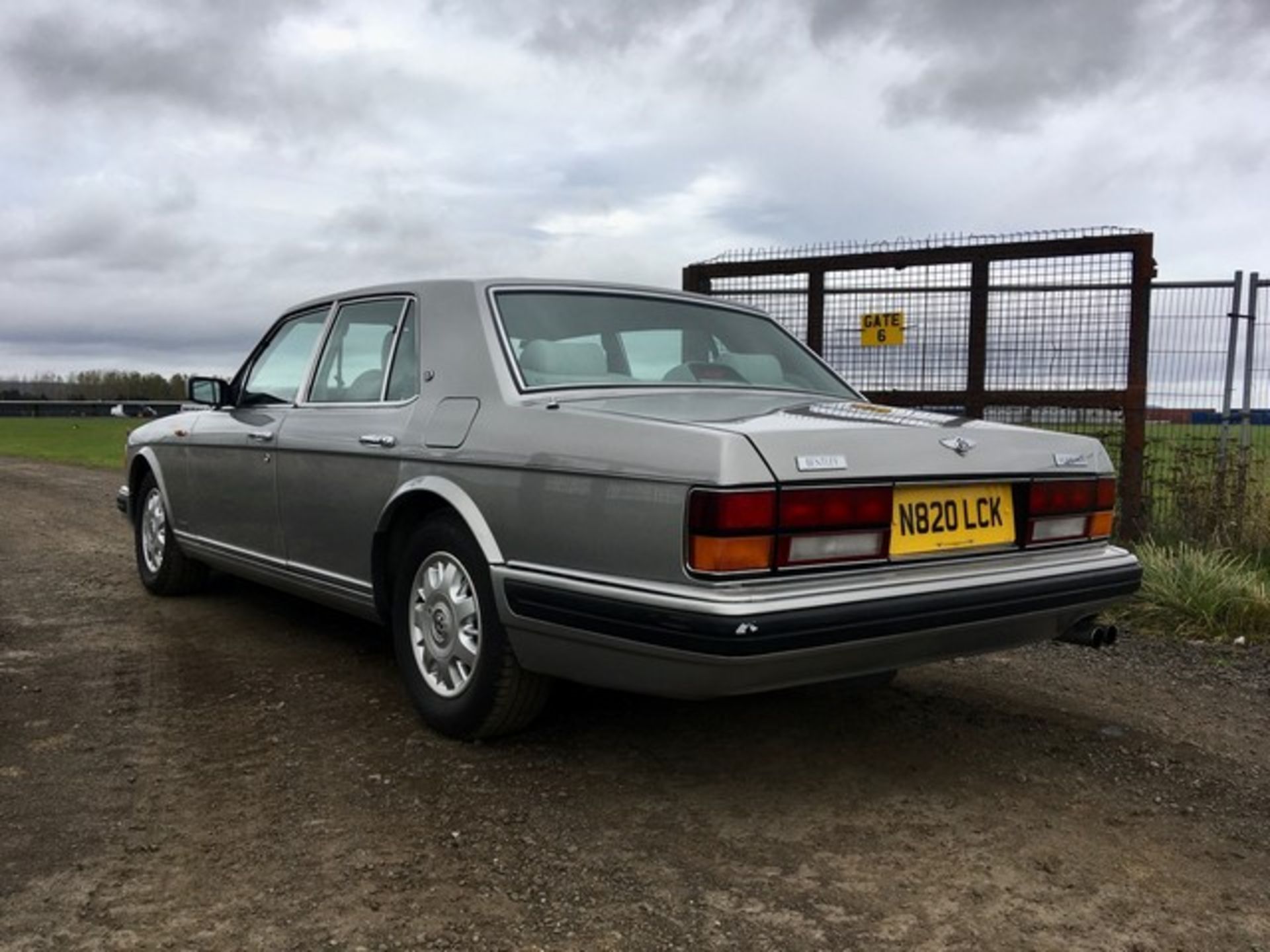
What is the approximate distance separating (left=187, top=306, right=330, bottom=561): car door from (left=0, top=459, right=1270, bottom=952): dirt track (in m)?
0.64

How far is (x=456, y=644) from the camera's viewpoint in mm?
3480

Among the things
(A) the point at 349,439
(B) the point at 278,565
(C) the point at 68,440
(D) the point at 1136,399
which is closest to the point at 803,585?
(A) the point at 349,439

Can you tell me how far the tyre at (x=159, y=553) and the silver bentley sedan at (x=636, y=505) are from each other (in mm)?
1474


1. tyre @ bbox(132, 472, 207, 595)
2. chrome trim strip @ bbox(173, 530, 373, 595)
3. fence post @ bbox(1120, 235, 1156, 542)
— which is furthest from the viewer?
fence post @ bbox(1120, 235, 1156, 542)

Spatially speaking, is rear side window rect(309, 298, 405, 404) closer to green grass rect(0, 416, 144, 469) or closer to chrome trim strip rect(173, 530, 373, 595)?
chrome trim strip rect(173, 530, 373, 595)

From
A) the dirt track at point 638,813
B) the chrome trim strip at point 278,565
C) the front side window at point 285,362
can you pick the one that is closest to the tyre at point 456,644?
the dirt track at point 638,813

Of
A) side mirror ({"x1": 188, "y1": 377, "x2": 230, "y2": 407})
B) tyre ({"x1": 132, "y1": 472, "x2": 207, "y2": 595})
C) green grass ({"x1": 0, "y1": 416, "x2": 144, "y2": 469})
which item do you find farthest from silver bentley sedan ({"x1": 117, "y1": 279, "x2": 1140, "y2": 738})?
green grass ({"x1": 0, "y1": 416, "x2": 144, "y2": 469})

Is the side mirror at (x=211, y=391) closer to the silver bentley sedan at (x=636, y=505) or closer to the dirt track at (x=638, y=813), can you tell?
the silver bentley sedan at (x=636, y=505)

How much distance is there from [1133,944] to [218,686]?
340 cm

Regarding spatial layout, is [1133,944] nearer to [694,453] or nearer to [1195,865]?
[1195,865]

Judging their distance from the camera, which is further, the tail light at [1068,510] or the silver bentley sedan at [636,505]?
the tail light at [1068,510]

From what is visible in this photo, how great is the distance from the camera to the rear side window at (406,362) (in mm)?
3879

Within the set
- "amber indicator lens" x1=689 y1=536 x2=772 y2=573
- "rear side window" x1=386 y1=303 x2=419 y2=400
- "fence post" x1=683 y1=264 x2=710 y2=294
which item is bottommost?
"amber indicator lens" x1=689 y1=536 x2=772 y2=573

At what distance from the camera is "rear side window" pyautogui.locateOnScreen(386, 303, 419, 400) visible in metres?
3.88
